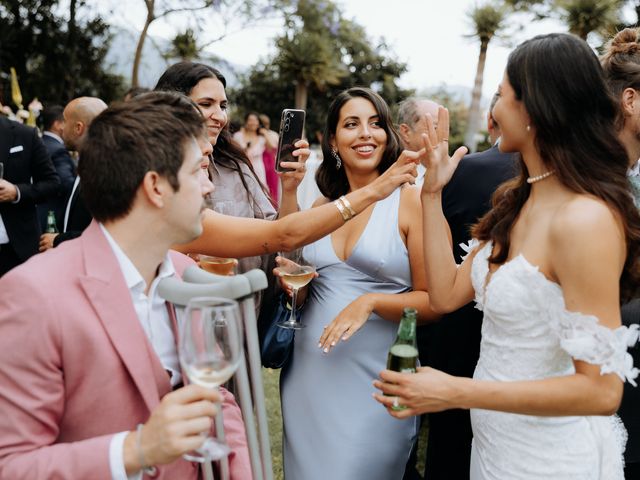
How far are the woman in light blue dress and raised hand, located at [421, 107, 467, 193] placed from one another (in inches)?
21.8

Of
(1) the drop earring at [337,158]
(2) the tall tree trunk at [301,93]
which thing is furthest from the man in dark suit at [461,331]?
(2) the tall tree trunk at [301,93]

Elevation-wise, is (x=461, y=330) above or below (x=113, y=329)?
below

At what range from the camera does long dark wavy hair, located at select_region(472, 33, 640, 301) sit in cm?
161

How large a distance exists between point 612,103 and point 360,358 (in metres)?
1.58

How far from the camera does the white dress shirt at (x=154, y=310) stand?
1483 millimetres

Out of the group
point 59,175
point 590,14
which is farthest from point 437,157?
point 590,14

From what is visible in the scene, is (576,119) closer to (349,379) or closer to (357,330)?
(357,330)

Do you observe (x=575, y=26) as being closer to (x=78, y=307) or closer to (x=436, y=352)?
(x=436, y=352)

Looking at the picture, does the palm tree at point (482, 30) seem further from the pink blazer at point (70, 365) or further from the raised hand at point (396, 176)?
the pink blazer at point (70, 365)

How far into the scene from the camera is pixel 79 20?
1794 centimetres

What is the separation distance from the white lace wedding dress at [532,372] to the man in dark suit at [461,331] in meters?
1.14

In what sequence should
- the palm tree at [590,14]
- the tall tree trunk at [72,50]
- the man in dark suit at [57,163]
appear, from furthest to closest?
the tall tree trunk at [72,50] → the palm tree at [590,14] → the man in dark suit at [57,163]

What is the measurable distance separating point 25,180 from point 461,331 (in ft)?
12.1

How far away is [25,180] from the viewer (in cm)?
470
